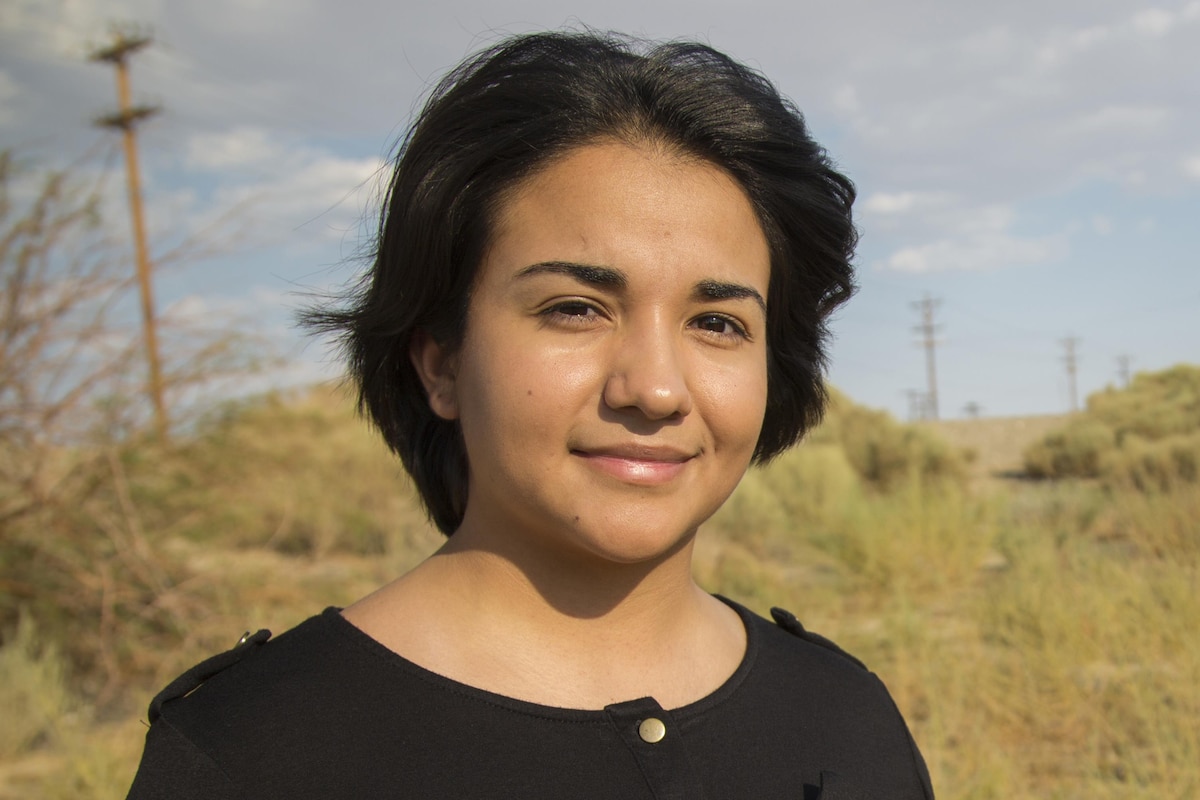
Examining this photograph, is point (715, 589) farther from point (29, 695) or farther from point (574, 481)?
point (574, 481)

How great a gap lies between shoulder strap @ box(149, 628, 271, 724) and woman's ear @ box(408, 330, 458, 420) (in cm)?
46

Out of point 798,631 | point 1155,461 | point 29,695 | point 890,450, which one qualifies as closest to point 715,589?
point 29,695

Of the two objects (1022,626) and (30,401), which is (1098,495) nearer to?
(1022,626)

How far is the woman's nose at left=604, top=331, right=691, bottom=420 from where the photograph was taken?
1.37 m

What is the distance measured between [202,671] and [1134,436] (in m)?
17.9

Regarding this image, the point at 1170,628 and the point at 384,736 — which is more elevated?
the point at 384,736

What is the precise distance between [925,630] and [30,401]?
5800mm

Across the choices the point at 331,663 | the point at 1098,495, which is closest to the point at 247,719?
the point at 331,663

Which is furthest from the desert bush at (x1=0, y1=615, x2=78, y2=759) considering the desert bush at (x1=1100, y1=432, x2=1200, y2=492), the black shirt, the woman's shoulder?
the desert bush at (x1=1100, y1=432, x2=1200, y2=492)

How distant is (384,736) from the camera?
1327mm

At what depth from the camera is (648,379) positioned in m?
1.38

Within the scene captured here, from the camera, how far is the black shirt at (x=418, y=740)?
1.28 metres

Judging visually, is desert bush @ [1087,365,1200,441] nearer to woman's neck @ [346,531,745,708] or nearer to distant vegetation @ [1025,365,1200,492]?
distant vegetation @ [1025,365,1200,492]

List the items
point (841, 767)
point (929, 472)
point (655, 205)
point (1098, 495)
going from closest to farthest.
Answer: point (655, 205) → point (841, 767) → point (1098, 495) → point (929, 472)
